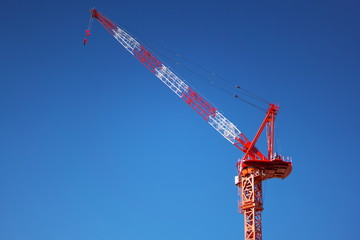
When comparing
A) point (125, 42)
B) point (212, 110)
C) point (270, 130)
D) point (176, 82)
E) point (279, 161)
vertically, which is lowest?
point (279, 161)

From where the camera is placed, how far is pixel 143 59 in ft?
333

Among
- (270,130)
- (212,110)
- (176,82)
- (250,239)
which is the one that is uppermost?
(176,82)

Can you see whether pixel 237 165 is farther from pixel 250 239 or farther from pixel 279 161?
pixel 250 239

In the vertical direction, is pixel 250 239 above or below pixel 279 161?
below

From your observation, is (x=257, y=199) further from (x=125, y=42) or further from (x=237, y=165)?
(x=125, y=42)

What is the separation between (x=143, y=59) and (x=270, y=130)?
33.6 m

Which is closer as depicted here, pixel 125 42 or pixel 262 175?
pixel 262 175

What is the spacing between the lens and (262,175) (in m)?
81.8

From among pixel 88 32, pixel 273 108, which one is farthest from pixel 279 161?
pixel 88 32

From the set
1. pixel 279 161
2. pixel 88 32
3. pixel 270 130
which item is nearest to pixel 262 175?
pixel 279 161

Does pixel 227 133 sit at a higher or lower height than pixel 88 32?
lower

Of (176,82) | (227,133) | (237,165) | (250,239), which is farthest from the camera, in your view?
(176,82)

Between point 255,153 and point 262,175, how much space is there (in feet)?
18.6

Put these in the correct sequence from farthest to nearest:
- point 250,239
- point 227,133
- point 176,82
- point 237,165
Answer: point 176,82 → point 227,133 → point 237,165 → point 250,239
